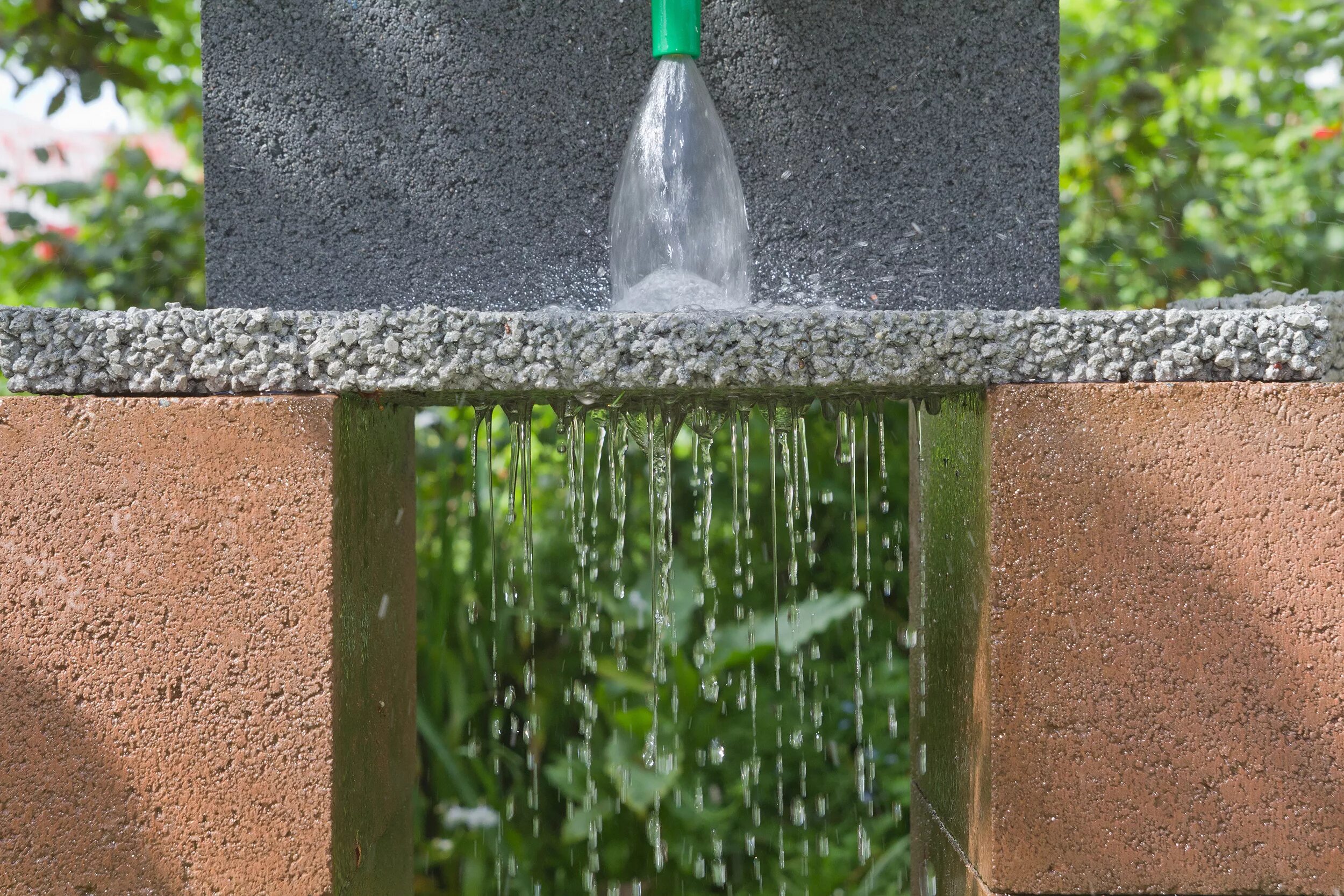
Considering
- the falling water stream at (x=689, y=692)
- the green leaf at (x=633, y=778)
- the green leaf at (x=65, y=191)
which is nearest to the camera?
the green leaf at (x=633, y=778)

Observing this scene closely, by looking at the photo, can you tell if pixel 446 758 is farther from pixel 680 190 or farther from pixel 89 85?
pixel 89 85

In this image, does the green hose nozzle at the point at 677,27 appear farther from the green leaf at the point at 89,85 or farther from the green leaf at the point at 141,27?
the green leaf at the point at 89,85

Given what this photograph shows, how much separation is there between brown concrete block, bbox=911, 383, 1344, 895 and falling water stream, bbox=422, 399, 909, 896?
3.81 feet

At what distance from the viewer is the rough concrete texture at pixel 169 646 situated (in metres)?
1.32

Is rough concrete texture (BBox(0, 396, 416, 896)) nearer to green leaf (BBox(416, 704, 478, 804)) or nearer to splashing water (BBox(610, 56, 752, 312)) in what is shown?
splashing water (BBox(610, 56, 752, 312))

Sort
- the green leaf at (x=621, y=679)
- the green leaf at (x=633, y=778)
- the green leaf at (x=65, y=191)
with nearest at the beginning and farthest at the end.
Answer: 1. the green leaf at (x=633, y=778)
2. the green leaf at (x=621, y=679)
3. the green leaf at (x=65, y=191)

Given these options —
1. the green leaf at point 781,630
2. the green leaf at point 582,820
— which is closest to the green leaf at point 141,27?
the green leaf at point 781,630

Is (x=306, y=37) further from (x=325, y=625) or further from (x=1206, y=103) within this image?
(x=1206, y=103)

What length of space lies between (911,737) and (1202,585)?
969 mm

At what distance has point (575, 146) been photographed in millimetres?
1715

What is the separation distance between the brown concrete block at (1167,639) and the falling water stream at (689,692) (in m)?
1.16

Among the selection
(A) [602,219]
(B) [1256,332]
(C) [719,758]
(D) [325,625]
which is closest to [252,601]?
(D) [325,625]

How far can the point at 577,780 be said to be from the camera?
9.29ft

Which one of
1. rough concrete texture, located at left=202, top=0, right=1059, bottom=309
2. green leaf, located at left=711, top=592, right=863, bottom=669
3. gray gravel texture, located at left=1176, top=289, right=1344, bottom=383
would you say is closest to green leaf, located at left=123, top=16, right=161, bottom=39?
rough concrete texture, located at left=202, top=0, right=1059, bottom=309
